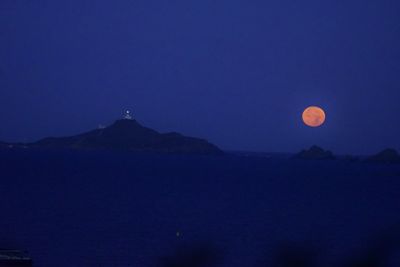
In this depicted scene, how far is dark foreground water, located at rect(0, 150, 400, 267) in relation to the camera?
30.9m

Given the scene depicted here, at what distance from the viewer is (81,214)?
49125 mm

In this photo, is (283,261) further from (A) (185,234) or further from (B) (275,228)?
(B) (275,228)

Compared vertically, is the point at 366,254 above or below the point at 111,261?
above

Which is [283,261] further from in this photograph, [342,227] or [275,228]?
[342,227]

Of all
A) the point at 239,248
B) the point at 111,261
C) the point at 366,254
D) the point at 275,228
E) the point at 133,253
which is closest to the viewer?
the point at 366,254

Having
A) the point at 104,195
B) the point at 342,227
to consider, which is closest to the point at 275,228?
the point at 342,227

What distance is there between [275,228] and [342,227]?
6450mm

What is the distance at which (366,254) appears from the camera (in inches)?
634

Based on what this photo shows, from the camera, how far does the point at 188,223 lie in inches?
1821

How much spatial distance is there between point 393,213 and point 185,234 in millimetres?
28562

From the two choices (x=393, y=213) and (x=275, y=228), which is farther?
(x=393, y=213)

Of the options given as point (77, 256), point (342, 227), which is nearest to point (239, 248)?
point (77, 256)

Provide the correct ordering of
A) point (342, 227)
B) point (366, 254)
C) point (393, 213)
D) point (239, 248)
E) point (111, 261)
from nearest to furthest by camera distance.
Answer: point (366, 254) → point (111, 261) → point (239, 248) → point (342, 227) → point (393, 213)

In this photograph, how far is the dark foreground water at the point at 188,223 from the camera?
30.9 metres
